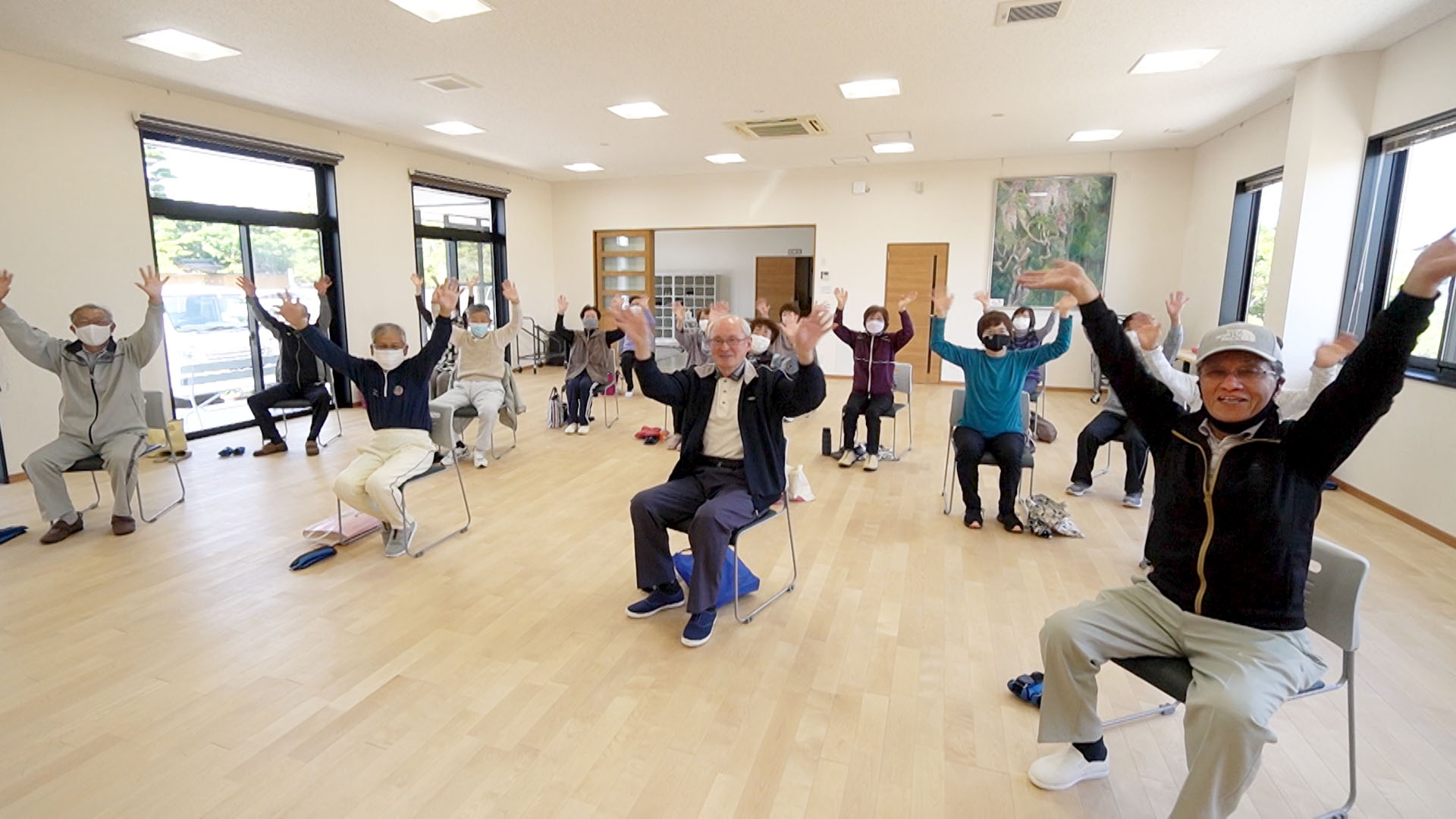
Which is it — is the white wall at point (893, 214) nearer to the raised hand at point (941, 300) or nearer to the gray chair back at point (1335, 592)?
the raised hand at point (941, 300)

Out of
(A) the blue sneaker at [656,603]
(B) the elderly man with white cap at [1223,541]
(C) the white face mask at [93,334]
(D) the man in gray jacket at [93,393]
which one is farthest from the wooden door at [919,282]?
(C) the white face mask at [93,334]

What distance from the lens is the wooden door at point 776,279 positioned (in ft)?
47.3

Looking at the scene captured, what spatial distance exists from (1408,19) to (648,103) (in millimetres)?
5662

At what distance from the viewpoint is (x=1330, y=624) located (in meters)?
1.78

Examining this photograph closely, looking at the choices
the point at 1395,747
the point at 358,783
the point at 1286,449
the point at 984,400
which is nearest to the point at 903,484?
the point at 984,400

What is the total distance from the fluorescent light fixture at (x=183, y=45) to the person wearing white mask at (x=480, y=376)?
8.43 feet

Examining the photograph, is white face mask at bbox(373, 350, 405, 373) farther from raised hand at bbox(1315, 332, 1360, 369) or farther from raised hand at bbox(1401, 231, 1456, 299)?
raised hand at bbox(1315, 332, 1360, 369)

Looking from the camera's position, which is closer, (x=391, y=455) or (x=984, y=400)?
(x=391, y=455)

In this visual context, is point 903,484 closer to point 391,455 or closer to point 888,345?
point 888,345

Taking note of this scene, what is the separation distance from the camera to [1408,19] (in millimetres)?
4348

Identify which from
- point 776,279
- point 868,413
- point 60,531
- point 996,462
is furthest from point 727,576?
point 776,279

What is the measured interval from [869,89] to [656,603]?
16.5 feet

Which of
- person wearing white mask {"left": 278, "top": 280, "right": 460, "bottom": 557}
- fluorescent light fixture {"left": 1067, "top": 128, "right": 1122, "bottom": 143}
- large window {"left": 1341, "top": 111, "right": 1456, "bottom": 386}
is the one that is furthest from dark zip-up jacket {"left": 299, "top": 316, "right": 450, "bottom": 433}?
fluorescent light fixture {"left": 1067, "top": 128, "right": 1122, "bottom": 143}

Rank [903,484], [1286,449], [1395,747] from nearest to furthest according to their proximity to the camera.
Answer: [1286,449], [1395,747], [903,484]
